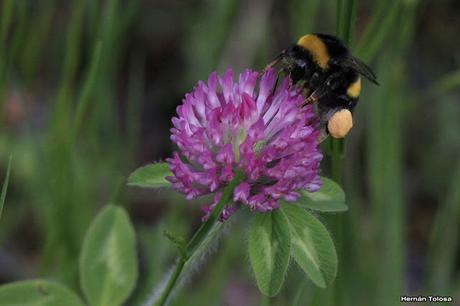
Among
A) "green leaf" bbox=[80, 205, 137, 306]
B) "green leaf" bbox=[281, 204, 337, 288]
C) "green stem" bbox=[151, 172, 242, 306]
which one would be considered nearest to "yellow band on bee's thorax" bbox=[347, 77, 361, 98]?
"green leaf" bbox=[281, 204, 337, 288]

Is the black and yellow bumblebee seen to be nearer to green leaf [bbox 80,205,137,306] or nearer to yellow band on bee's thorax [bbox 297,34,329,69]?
yellow band on bee's thorax [bbox 297,34,329,69]

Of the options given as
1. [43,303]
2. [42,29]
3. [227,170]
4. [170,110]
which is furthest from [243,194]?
[170,110]

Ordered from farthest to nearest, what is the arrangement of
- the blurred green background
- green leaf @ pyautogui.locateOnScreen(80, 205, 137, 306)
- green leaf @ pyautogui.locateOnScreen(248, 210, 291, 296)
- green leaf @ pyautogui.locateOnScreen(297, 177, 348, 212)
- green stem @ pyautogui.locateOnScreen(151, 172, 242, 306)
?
the blurred green background < green leaf @ pyautogui.locateOnScreen(80, 205, 137, 306) < green leaf @ pyautogui.locateOnScreen(297, 177, 348, 212) < green leaf @ pyautogui.locateOnScreen(248, 210, 291, 296) < green stem @ pyautogui.locateOnScreen(151, 172, 242, 306)

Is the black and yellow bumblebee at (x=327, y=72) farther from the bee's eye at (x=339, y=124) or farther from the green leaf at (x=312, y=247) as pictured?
the green leaf at (x=312, y=247)

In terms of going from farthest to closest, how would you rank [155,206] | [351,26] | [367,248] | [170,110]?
1. [170,110]
2. [155,206]
3. [367,248]
4. [351,26]

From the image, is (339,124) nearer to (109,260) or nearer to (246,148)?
(246,148)

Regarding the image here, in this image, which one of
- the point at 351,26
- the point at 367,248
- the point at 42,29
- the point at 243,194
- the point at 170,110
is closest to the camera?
the point at 243,194

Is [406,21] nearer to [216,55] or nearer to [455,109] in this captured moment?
[216,55]
